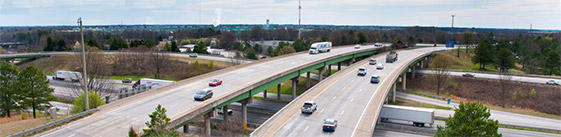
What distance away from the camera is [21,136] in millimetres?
23297

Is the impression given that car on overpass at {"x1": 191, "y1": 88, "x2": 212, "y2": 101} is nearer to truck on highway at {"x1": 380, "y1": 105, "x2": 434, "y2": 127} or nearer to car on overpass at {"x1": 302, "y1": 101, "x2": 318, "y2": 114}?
car on overpass at {"x1": 302, "y1": 101, "x2": 318, "y2": 114}

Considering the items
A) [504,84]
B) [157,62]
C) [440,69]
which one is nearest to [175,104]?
[157,62]

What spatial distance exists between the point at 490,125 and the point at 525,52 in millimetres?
90359

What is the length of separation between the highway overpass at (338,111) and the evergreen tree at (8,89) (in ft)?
104

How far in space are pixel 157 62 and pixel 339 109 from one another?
185 ft

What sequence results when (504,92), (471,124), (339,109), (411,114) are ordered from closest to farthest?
(471,124), (339,109), (411,114), (504,92)

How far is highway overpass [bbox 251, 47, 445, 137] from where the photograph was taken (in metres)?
27.7

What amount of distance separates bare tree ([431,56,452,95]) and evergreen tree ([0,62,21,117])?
66.8 meters

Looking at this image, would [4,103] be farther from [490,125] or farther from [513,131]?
[513,131]

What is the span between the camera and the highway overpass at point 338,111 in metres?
27.7

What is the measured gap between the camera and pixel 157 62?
264 feet

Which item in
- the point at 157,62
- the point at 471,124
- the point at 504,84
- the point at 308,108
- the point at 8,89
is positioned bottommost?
the point at 504,84

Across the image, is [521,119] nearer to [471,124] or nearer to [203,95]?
[471,124]

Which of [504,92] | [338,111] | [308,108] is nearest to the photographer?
[308,108]
